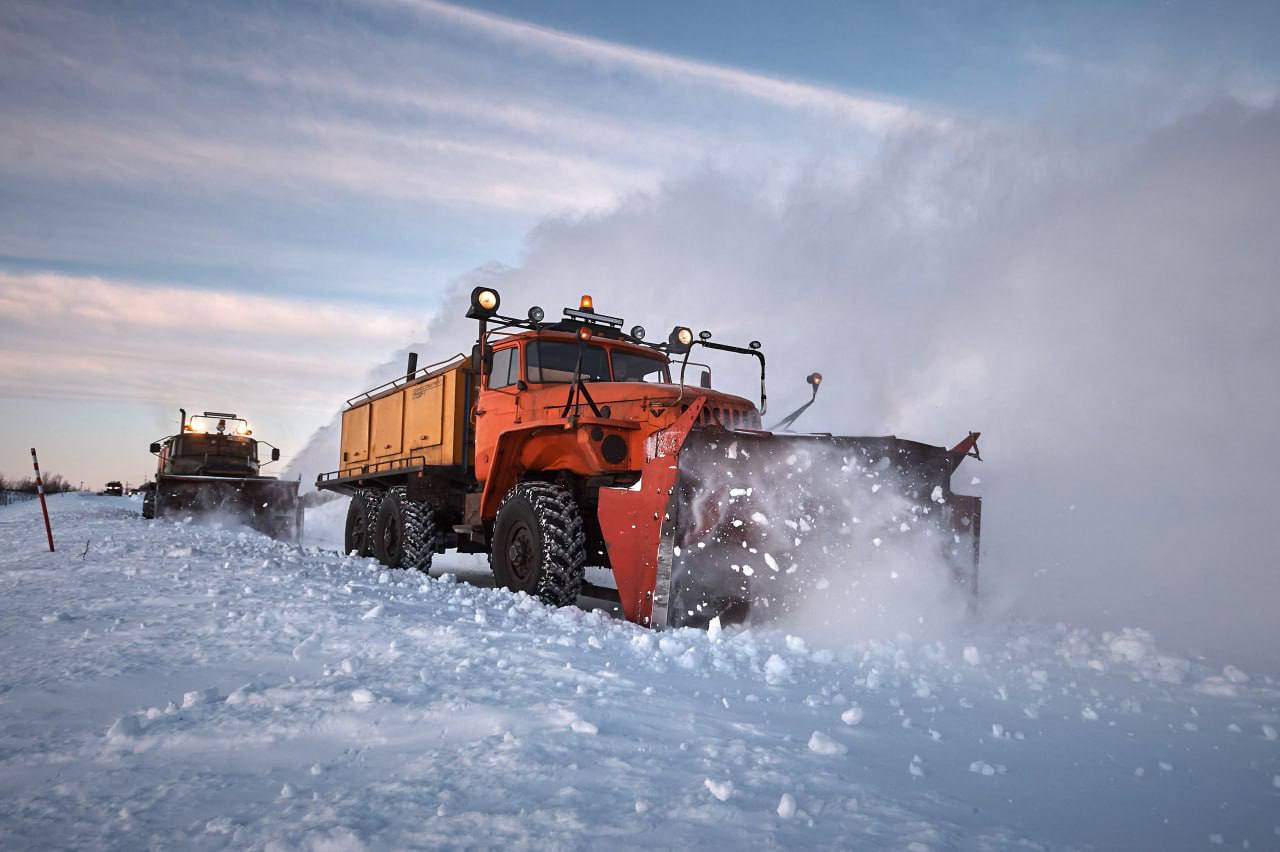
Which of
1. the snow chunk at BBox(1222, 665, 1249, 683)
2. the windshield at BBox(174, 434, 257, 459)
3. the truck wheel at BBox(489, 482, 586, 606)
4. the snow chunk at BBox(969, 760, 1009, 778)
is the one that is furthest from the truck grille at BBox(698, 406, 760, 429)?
the windshield at BBox(174, 434, 257, 459)

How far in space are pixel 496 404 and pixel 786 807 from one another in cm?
620

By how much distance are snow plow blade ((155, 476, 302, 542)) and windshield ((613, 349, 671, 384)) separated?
1137 cm

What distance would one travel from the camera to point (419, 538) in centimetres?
955

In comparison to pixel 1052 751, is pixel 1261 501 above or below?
above

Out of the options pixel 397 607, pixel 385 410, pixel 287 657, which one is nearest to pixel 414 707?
pixel 287 657

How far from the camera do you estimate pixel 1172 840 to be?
2.57m

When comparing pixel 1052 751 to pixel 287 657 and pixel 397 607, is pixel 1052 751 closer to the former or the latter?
pixel 287 657

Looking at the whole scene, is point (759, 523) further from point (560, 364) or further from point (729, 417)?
point (560, 364)

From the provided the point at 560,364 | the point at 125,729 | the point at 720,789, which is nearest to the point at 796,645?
the point at 720,789

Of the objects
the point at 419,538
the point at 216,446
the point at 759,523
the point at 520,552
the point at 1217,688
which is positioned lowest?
the point at 1217,688

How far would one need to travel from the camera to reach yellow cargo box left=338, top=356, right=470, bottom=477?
9117 mm

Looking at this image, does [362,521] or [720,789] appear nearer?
[720,789]

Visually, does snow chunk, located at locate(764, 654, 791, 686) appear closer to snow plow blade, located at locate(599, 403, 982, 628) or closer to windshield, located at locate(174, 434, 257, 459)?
snow plow blade, located at locate(599, 403, 982, 628)

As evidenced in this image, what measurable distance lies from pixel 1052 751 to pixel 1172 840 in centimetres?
81
